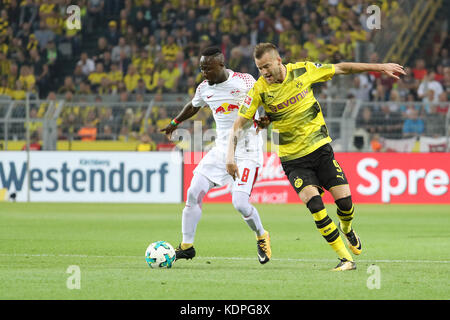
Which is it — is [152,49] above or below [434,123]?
above

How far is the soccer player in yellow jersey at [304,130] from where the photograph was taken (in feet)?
28.4

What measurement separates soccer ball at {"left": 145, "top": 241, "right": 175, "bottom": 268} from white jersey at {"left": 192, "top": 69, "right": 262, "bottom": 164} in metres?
1.38

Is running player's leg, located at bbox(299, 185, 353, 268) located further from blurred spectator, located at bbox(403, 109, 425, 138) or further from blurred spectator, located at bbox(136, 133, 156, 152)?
blurred spectator, located at bbox(136, 133, 156, 152)

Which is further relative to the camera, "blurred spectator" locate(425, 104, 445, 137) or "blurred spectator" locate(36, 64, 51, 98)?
"blurred spectator" locate(36, 64, 51, 98)

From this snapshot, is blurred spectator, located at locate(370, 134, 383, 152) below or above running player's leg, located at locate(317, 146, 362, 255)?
above

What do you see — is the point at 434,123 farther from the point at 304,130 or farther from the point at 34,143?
the point at 304,130

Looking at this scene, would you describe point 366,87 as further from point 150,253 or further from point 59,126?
point 150,253

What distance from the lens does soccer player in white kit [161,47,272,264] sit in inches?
379

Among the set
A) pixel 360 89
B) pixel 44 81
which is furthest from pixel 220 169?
pixel 44 81

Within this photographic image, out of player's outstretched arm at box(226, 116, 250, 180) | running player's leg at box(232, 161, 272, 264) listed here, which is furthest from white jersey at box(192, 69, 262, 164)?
player's outstretched arm at box(226, 116, 250, 180)

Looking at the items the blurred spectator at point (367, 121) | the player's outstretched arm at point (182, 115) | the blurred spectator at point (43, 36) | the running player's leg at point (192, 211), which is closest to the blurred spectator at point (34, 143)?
the blurred spectator at point (43, 36)

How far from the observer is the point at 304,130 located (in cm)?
886

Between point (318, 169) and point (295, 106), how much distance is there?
0.68 metres

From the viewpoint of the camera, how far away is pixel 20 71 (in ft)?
88.2
